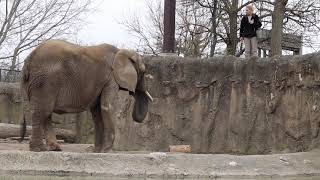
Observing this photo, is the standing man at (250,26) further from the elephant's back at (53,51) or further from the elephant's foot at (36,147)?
the elephant's foot at (36,147)

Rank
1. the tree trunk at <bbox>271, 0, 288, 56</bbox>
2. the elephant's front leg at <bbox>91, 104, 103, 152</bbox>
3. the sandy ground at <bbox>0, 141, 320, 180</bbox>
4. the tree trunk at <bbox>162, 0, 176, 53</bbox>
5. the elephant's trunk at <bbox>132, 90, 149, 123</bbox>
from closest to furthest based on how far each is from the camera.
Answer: the sandy ground at <bbox>0, 141, 320, 180</bbox> < the elephant's front leg at <bbox>91, 104, 103, 152</bbox> < the elephant's trunk at <bbox>132, 90, 149, 123</bbox> < the tree trunk at <bbox>162, 0, 176, 53</bbox> < the tree trunk at <bbox>271, 0, 288, 56</bbox>

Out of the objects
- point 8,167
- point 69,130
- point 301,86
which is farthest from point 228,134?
point 8,167

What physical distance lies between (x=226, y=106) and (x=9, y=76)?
10.6 m

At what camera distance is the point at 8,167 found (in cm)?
926

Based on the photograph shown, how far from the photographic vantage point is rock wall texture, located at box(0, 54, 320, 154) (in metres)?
14.0

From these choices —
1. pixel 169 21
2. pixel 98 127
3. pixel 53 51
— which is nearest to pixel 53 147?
pixel 98 127

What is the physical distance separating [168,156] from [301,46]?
1936 centimetres

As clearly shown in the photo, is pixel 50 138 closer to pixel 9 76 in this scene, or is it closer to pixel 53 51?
pixel 53 51

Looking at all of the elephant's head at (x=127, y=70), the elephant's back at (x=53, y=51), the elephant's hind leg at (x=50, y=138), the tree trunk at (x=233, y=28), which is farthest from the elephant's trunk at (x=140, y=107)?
the tree trunk at (x=233, y=28)

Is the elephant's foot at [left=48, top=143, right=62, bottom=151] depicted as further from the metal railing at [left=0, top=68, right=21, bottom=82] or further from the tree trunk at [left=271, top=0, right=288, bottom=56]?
the metal railing at [left=0, top=68, right=21, bottom=82]

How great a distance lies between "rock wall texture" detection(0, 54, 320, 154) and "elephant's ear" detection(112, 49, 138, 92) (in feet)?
15.6

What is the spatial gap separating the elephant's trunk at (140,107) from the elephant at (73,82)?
63 centimetres

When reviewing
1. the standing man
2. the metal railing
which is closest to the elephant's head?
the standing man

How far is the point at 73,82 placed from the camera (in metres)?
10.2
